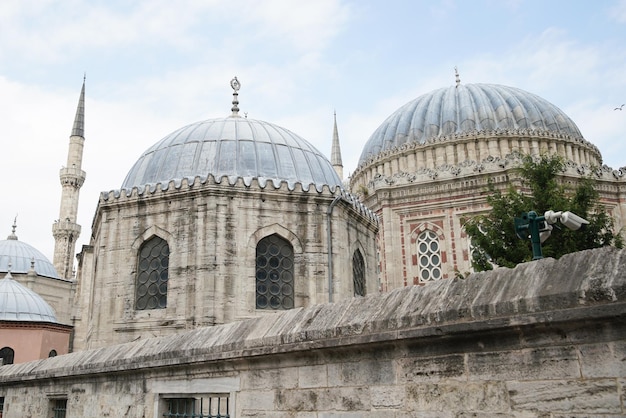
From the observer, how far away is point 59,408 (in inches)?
309

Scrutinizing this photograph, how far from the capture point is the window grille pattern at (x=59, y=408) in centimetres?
773

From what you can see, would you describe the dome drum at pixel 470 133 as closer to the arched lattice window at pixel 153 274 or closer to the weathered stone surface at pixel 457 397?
the arched lattice window at pixel 153 274

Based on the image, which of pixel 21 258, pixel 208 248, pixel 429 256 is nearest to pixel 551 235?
pixel 208 248

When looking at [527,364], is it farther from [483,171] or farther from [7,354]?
[7,354]

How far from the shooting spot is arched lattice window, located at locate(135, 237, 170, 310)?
10992 mm

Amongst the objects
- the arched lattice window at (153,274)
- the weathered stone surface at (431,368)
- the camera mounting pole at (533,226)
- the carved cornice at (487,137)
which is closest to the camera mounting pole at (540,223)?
the camera mounting pole at (533,226)

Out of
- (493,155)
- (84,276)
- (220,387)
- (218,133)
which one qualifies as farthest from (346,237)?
(493,155)

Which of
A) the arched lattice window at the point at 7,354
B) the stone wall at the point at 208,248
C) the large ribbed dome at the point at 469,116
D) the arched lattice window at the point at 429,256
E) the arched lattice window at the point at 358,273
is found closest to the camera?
the stone wall at the point at 208,248

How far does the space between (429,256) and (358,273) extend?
8662 mm

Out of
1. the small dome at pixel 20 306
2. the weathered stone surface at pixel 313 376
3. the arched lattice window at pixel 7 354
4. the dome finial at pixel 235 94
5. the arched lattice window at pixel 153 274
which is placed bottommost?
the weathered stone surface at pixel 313 376

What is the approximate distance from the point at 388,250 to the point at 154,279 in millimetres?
11320

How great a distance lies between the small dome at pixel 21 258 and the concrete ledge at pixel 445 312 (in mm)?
31904

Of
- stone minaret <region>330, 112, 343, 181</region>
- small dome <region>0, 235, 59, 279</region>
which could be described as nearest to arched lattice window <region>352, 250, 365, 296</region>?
small dome <region>0, 235, 59, 279</region>

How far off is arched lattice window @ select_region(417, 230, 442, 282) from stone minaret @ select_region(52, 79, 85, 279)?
29472mm
